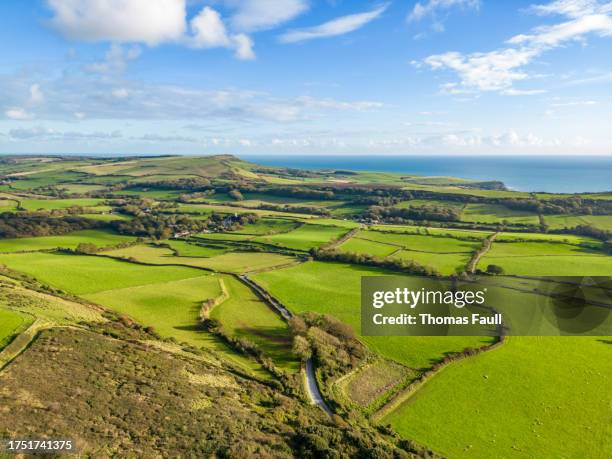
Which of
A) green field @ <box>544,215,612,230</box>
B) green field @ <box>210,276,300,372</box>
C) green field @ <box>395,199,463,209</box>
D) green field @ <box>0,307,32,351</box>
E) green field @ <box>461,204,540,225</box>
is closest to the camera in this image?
green field @ <box>0,307,32,351</box>

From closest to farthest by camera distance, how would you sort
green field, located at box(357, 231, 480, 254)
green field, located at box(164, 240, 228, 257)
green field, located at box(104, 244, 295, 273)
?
1. green field, located at box(104, 244, 295, 273)
2. green field, located at box(164, 240, 228, 257)
3. green field, located at box(357, 231, 480, 254)

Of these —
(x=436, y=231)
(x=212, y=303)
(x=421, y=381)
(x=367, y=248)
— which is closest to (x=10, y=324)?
(x=212, y=303)

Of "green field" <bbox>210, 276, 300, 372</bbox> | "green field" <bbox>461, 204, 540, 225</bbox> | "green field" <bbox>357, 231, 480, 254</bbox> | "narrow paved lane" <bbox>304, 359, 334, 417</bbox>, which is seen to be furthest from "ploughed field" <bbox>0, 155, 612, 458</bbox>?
"narrow paved lane" <bbox>304, 359, 334, 417</bbox>

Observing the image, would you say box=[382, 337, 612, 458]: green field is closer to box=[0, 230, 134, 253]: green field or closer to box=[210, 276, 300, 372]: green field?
box=[210, 276, 300, 372]: green field

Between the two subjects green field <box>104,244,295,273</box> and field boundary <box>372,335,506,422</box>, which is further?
green field <box>104,244,295,273</box>

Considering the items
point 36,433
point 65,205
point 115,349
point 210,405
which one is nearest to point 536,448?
point 210,405

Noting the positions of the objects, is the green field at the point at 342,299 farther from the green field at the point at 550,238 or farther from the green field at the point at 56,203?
the green field at the point at 56,203

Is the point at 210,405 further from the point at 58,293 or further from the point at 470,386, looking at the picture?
the point at 58,293

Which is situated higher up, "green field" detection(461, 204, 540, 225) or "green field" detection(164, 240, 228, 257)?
"green field" detection(461, 204, 540, 225)
